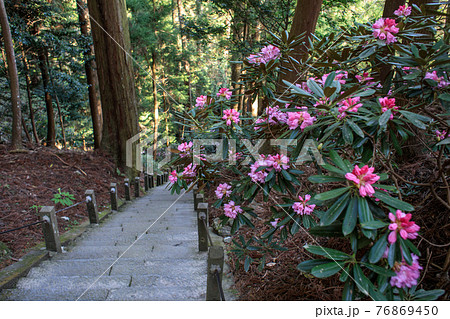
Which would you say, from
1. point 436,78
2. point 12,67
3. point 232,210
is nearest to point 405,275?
point 436,78

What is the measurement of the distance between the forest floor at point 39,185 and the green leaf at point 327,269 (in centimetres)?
311

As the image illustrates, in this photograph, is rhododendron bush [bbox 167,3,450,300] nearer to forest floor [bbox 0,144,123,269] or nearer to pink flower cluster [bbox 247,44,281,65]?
pink flower cluster [bbox 247,44,281,65]

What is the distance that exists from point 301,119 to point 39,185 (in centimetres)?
510

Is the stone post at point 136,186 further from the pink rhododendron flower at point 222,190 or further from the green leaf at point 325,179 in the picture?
the green leaf at point 325,179

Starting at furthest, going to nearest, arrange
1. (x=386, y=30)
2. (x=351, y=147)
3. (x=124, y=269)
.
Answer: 1. (x=124, y=269)
2. (x=351, y=147)
3. (x=386, y=30)

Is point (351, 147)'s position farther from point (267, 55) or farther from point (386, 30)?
point (267, 55)

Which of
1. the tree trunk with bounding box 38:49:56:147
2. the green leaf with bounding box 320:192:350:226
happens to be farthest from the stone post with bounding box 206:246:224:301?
the tree trunk with bounding box 38:49:56:147

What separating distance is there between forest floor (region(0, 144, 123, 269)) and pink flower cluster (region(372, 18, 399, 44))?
12.4ft

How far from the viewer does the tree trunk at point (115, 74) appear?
259 inches

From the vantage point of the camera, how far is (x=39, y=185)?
15.9 feet

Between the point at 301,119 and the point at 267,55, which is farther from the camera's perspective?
the point at 267,55

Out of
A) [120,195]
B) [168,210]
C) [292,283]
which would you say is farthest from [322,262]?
[120,195]

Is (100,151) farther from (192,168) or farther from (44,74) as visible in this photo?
(192,168)

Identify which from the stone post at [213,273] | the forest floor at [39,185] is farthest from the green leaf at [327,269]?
the forest floor at [39,185]
